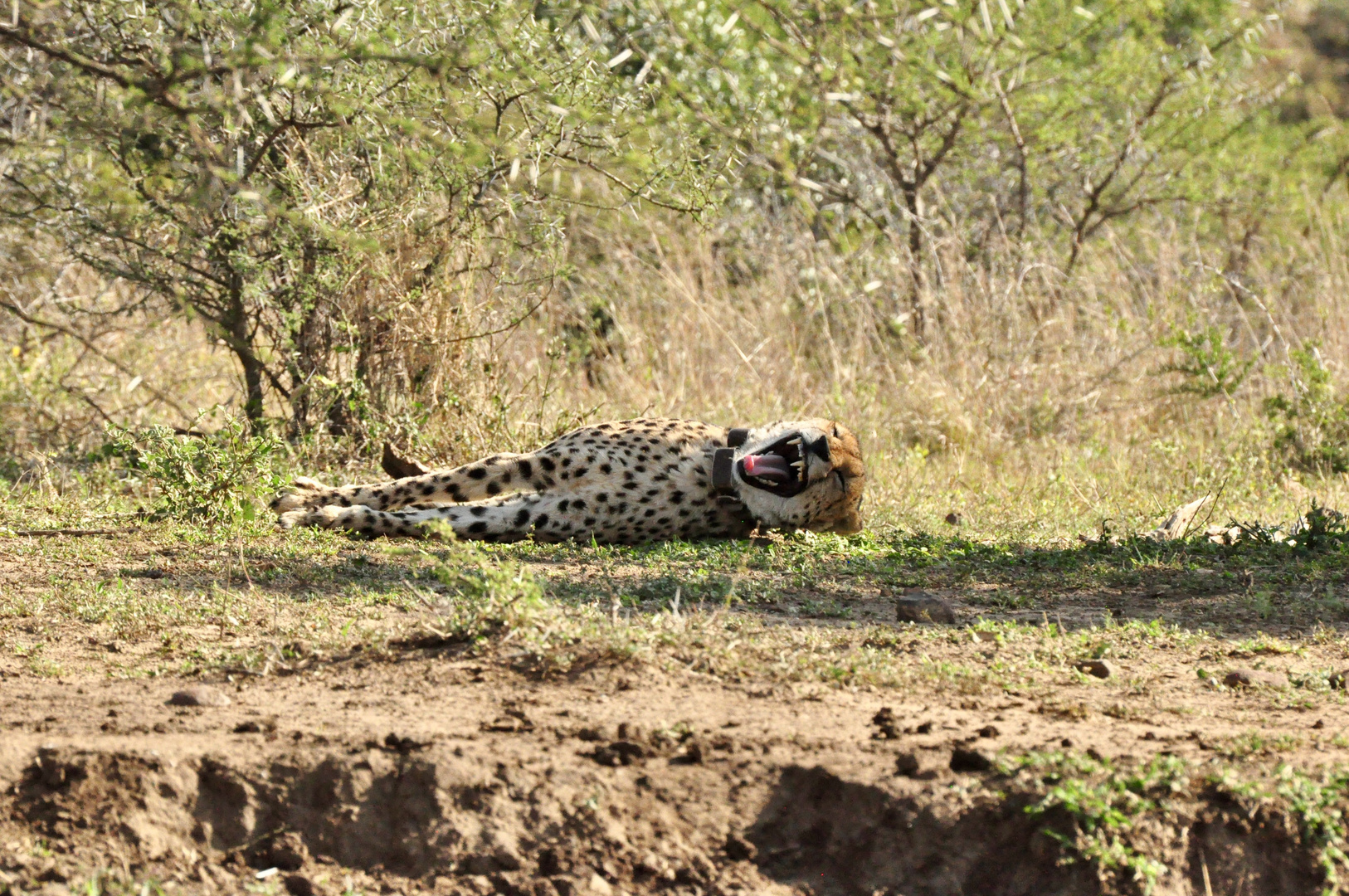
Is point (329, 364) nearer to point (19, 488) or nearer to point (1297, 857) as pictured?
point (19, 488)

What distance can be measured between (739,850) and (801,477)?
2824 millimetres

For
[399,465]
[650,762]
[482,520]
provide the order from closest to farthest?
[650,762], [482,520], [399,465]

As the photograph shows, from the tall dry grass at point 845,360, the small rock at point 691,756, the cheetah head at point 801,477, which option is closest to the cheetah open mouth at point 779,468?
the cheetah head at point 801,477

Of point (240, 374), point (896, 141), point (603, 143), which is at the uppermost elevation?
point (896, 141)

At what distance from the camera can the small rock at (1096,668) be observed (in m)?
3.25

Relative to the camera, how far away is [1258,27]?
8.84 meters

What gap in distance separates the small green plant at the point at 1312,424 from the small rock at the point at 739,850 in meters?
5.19

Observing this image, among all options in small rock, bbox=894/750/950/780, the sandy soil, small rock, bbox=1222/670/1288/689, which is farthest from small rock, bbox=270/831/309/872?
small rock, bbox=1222/670/1288/689

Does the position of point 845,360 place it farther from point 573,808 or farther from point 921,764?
point 573,808

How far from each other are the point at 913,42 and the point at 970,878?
22.3 ft

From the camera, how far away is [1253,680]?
3.25 metres

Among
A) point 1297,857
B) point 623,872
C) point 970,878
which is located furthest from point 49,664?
point 1297,857

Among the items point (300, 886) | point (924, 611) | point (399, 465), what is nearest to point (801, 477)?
point (924, 611)

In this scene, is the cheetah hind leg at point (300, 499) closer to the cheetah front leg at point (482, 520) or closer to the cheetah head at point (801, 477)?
the cheetah front leg at point (482, 520)
